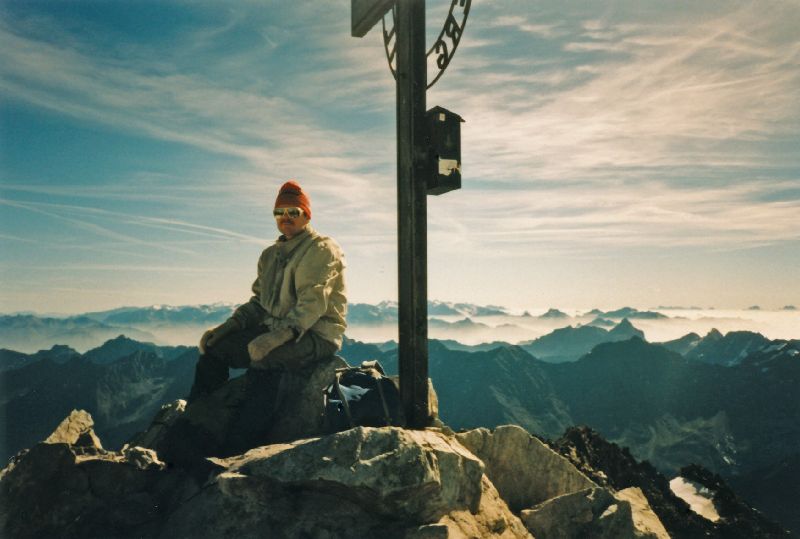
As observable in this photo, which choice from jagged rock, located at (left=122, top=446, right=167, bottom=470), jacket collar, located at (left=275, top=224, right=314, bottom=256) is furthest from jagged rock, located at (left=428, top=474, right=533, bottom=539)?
jacket collar, located at (left=275, top=224, right=314, bottom=256)

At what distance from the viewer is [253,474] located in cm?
526

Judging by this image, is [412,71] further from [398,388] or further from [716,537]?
[716,537]

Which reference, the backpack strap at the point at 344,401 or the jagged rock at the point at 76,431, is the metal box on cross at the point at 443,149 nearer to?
the backpack strap at the point at 344,401

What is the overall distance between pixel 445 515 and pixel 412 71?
5.34m

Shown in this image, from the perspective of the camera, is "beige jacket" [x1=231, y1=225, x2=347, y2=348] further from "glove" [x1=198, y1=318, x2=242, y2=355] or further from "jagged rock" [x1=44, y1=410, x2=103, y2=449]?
"jagged rock" [x1=44, y1=410, x2=103, y2=449]

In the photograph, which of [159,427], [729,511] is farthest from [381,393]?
[729,511]

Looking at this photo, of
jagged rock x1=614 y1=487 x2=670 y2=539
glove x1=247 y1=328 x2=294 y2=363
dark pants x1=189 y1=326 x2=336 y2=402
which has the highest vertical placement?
glove x1=247 y1=328 x2=294 y2=363

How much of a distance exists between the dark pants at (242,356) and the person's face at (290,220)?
1.57 m

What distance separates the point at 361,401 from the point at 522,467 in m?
2.64

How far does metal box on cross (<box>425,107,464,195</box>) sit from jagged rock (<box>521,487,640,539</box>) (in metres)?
4.16

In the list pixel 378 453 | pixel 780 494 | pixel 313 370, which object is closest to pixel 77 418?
pixel 313 370

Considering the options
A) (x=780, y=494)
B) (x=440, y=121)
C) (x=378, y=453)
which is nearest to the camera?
(x=378, y=453)

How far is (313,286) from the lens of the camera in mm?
7078

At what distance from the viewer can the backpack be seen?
626cm
